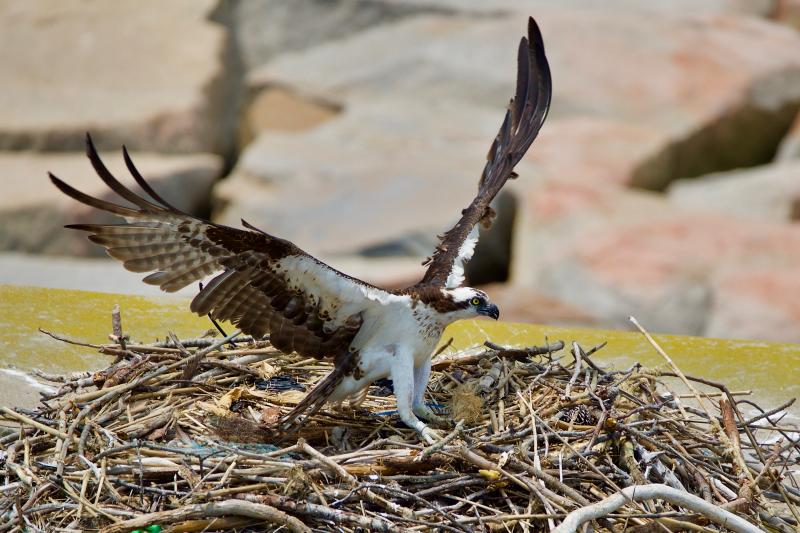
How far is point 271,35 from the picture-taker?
56.2ft

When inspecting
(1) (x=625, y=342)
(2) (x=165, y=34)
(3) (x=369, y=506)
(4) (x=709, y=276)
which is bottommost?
(4) (x=709, y=276)

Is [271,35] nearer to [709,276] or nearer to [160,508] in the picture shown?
[709,276]

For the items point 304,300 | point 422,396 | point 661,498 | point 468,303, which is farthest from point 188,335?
point 661,498

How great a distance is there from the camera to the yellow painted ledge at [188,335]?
509 centimetres

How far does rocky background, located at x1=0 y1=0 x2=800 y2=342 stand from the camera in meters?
10.7

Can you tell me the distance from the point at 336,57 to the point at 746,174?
6048 millimetres

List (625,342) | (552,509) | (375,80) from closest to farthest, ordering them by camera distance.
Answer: (552,509) < (625,342) < (375,80)

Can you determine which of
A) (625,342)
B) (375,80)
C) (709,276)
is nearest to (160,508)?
(625,342)

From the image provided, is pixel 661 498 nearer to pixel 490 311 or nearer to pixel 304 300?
pixel 490 311

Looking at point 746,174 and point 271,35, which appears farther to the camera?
point 271,35

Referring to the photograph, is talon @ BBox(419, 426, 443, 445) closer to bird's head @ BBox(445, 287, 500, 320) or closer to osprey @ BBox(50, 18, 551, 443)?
osprey @ BBox(50, 18, 551, 443)

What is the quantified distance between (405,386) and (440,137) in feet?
32.0

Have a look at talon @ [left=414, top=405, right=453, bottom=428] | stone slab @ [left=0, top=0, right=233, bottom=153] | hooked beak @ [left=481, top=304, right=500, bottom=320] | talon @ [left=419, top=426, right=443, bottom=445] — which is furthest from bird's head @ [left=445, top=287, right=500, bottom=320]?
stone slab @ [left=0, top=0, right=233, bottom=153]

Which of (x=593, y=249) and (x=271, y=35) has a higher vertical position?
(x=271, y=35)
